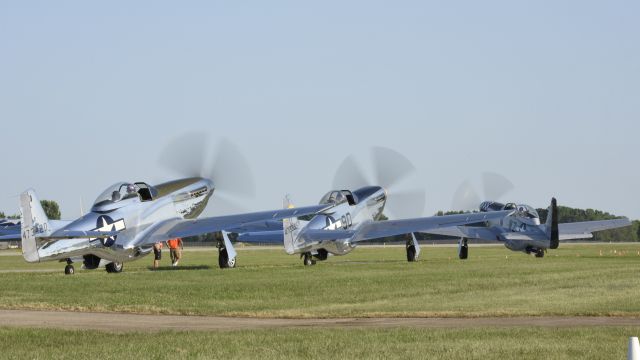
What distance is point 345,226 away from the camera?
166 ft

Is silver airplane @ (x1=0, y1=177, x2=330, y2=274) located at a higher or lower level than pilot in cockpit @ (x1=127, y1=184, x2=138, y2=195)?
lower

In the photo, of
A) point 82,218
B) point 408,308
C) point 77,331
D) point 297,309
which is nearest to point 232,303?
point 297,309

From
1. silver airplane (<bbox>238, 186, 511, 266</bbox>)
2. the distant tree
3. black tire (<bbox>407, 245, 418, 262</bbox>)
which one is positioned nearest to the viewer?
silver airplane (<bbox>238, 186, 511, 266</bbox>)

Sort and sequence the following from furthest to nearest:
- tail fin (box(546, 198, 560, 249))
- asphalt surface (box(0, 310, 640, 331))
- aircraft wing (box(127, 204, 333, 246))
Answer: tail fin (box(546, 198, 560, 249))
aircraft wing (box(127, 204, 333, 246))
asphalt surface (box(0, 310, 640, 331))

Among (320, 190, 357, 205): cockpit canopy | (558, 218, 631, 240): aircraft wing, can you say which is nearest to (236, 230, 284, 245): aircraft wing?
(320, 190, 357, 205): cockpit canopy

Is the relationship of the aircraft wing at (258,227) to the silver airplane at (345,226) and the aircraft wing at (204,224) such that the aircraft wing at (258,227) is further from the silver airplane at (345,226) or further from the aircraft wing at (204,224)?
the aircraft wing at (204,224)

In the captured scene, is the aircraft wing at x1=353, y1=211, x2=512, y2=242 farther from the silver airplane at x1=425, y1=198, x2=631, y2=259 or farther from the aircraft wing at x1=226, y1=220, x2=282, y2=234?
the aircraft wing at x1=226, y1=220, x2=282, y2=234

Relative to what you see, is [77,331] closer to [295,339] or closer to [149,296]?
[295,339]

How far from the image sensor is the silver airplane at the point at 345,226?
154 feet

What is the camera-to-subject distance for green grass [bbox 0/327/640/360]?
17.5 m

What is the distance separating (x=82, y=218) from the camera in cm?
3894

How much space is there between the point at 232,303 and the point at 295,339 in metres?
9.00

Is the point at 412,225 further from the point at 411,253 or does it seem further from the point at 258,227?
the point at 258,227

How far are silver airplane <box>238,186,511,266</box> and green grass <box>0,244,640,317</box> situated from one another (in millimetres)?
5187
